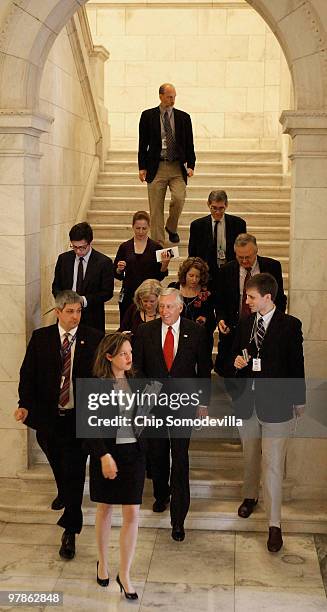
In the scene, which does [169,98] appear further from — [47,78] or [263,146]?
[263,146]

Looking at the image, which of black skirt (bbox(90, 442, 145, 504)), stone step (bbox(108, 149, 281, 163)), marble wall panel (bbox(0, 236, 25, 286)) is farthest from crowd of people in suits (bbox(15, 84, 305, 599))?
stone step (bbox(108, 149, 281, 163))

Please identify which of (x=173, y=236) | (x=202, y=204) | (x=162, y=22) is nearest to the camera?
(x=173, y=236)

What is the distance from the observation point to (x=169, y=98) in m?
9.82

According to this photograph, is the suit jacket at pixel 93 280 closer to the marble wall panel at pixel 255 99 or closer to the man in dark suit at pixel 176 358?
the man in dark suit at pixel 176 358

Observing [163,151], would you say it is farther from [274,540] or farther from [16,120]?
[274,540]

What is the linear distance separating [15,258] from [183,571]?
2.80 m

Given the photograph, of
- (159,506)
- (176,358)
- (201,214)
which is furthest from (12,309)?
(201,214)

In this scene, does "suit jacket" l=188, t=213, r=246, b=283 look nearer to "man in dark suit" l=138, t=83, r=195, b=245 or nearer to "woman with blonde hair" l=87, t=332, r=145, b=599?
"man in dark suit" l=138, t=83, r=195, b=245

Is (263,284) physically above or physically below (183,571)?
above

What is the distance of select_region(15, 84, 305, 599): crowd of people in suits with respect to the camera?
243 inches

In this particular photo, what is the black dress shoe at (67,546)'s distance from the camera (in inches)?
271

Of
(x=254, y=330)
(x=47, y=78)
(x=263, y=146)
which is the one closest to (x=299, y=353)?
(x=254, y=330)

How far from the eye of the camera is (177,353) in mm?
7055

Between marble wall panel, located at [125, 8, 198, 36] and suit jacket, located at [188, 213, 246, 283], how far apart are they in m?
7.38
